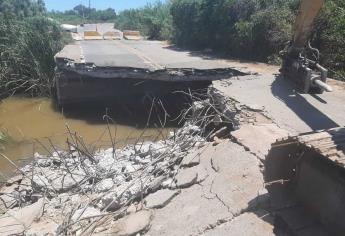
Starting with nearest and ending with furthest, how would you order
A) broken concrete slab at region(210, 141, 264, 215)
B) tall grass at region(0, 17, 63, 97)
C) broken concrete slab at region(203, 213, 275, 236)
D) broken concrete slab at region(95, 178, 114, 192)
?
broken concrete slab at region(203, 213, 275, 236) < broken concrete slab at region(210, 141, 264, 215) < broken concrete slab at region(95, 178, 114, 192) < tall grass at region(0, 17, 63, 97)

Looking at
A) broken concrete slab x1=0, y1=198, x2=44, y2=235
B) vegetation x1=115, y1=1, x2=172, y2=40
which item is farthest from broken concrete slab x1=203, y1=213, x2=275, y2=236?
vegetation x1=115, y1=1, x2=172, y2=40

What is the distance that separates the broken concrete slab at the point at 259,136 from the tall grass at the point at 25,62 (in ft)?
31.1

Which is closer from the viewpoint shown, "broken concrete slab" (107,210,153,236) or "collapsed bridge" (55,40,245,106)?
"broken concrete slab" (107,210,153,236)

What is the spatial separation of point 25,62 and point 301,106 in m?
10.2

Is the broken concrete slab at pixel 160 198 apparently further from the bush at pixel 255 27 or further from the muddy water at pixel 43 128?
the bush at pixel 255 27

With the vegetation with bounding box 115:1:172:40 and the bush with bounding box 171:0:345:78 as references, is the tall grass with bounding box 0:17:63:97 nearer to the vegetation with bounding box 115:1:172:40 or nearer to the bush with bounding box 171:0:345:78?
the bush with bounding box 171:0:345:78

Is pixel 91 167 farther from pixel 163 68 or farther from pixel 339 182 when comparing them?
pixel 163 68

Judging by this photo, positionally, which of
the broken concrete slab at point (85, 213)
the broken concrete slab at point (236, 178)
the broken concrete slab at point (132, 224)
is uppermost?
the broken concrete slab at point (236, 178)

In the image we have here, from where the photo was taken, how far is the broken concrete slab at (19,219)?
4.54 m

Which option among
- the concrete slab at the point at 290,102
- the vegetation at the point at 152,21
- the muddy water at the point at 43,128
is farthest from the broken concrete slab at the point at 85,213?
the vegetation at the point at 152,21

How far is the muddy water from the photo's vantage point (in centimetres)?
936

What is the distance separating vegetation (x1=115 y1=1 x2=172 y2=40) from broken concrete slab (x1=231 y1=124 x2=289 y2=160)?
15.1 meters

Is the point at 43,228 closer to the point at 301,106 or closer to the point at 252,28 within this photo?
the point at 301,106

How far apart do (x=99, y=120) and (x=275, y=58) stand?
579cm
